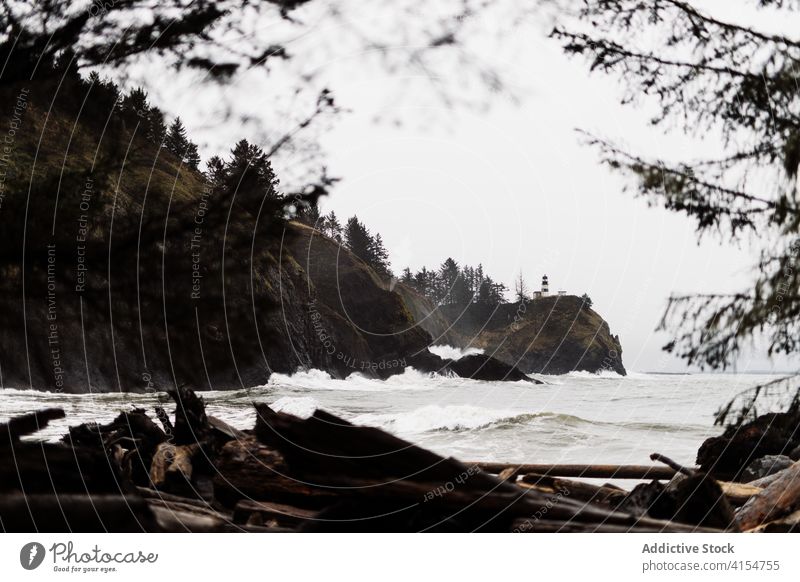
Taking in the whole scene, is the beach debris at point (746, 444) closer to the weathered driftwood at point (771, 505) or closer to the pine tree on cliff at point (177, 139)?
the weathered driftwood at point (771, 505)

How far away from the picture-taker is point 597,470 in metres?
2.33

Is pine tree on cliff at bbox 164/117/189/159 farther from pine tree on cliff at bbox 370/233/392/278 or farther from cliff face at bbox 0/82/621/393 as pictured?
pine tree on cliff at bbox 370/233/392/278

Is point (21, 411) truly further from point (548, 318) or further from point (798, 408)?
point (798, 408)

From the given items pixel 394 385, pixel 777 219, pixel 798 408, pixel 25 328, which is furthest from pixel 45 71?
pixel 798 408

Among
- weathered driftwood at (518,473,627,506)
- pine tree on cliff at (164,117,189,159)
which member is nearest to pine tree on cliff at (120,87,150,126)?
pine tree on cliff at (164,117,189,159)

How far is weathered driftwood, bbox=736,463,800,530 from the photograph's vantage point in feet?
7.43

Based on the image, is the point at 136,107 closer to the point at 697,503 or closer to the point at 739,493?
the point at 697,503

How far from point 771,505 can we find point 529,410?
1071mm

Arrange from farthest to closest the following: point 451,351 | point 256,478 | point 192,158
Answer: point 192,158, point 256,478, point 451,351

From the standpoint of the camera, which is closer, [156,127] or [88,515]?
[88,515]

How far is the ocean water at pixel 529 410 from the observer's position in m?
2.31

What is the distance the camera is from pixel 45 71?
8.39 ft

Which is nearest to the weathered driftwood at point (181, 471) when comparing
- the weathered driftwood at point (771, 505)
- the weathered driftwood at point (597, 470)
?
the weathered driftwood at point (597, 470)

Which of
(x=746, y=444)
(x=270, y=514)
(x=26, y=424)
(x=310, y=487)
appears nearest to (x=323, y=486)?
(x=310, y=487)
